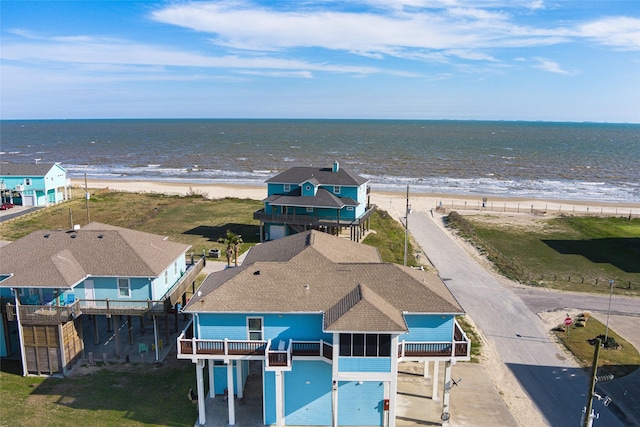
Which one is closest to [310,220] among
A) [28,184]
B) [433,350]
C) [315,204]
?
[315,204]

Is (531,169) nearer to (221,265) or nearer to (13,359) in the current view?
(221,265)

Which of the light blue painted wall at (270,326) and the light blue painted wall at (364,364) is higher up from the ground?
the light blue painted wall at (270,326)

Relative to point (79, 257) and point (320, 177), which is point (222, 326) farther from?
point (320, 177)

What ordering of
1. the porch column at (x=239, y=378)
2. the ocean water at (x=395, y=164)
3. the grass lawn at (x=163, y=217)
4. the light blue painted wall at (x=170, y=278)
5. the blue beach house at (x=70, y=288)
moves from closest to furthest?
the porch column at (x=239, y=378)
the blue beach house at (x=70, y=288)
the light blue painted wall at (x=170, y=278)
the grass lawn at (x=163, y=217)
the ocean water at (x=395, y=164)

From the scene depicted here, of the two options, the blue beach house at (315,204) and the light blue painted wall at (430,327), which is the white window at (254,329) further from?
the blue beach house at (315,204)

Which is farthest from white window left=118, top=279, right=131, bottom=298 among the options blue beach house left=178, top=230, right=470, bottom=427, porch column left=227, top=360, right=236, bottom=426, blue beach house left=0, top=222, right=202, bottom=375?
porch column left=227, top=360, right=236, bottom=426

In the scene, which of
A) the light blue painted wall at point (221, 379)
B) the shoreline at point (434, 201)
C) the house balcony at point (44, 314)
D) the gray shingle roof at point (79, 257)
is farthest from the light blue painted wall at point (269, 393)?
the shoreline at point (434, 201)

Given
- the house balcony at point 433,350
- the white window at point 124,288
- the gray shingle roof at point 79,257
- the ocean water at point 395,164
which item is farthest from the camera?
the ocean water at point 395,164
